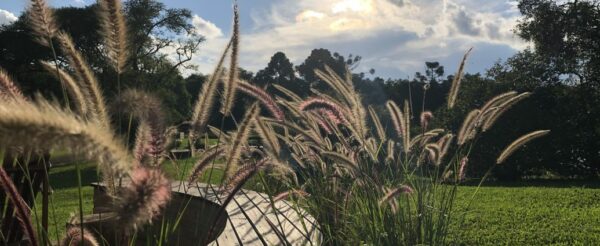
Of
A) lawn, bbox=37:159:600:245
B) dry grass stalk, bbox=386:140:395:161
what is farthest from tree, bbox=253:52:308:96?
dry grass stalk, bbox=386:140:395:161

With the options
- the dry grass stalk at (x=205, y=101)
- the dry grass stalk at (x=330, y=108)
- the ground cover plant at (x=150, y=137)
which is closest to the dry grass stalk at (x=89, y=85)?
the ground cover plant at (x=150, y=137)

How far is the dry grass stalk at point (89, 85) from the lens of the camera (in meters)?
1.38

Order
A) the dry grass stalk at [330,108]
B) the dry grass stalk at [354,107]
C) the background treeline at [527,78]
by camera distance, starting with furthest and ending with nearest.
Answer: the background treeline at [527,78] < the dry grass stalk at [330,108] < the dry grass stalk at [354,107]

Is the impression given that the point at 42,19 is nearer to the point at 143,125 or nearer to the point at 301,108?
the point at 143,125

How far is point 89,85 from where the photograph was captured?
1.46 metres

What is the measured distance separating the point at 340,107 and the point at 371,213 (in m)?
0.66

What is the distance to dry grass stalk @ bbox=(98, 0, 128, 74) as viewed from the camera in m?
1.45

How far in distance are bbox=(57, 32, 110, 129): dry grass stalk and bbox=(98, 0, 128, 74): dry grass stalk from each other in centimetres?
8

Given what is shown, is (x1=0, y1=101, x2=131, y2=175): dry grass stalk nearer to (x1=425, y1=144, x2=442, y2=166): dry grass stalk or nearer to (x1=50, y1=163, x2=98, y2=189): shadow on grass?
(x1=425, y1=144, x2=442, y2=166): dry grass stalk

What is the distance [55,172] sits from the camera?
891 inches

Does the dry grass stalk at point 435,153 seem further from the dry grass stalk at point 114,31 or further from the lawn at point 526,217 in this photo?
the dry grass stalk at point 114,31

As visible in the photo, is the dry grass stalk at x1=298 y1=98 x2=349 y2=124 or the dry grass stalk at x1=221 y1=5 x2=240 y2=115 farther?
the dry grass stalk at x1=298 y1=98 x2=349 y2=124

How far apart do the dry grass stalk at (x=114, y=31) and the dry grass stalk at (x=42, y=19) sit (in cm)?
13

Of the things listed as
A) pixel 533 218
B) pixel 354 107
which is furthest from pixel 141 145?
pixel 533 218
